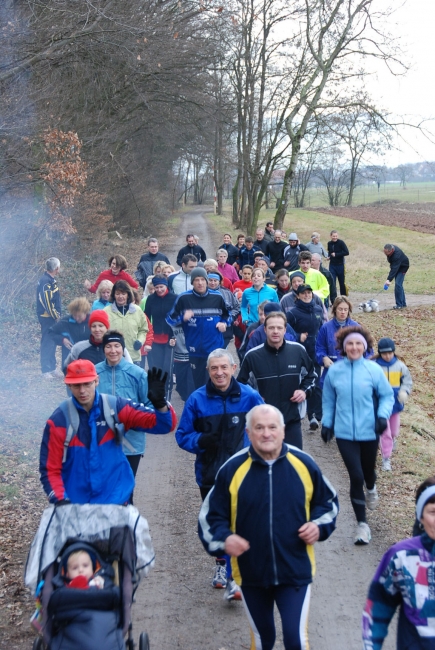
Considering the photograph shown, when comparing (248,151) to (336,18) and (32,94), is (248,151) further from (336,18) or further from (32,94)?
(32,94)

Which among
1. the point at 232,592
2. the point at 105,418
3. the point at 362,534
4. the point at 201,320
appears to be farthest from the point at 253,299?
the point at 105,418

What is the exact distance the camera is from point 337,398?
6.68m

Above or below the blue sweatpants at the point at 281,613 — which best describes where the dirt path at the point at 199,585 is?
below

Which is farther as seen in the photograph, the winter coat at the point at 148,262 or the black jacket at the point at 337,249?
the black jacket at the point at 337,249

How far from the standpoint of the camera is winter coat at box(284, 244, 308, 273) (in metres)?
16.5

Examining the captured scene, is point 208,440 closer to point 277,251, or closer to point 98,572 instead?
point 98,572

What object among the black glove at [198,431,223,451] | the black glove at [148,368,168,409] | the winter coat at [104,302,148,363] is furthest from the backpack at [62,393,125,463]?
the winter coat at [104,302,148,363]

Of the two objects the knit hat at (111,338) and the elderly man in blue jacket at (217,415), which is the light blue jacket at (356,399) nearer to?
the elderly man in blue jacket at (217,415)

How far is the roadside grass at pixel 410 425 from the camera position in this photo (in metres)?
7.40

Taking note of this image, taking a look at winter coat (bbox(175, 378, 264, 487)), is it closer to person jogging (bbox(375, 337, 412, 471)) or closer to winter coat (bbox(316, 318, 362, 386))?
person jogging (bbox(375, 337, 412, 471))

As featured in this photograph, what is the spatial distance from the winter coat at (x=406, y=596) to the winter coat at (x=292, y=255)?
13170mm

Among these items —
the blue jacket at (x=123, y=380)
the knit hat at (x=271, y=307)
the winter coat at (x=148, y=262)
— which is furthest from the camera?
the winter coat at (x=148, y=262)

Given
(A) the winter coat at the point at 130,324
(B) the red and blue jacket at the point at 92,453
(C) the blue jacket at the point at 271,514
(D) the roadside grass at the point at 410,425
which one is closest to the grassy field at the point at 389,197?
(D) the roadside grass at the point at 410,425

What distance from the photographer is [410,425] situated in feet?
35.9
